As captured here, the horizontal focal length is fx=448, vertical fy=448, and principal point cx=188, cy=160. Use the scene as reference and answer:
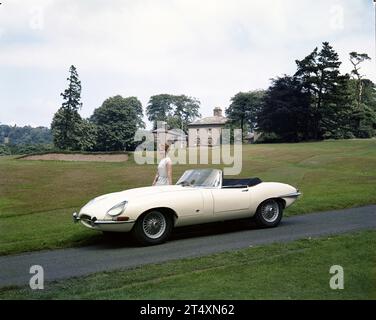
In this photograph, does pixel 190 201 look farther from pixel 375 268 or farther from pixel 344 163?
pixel 344 163

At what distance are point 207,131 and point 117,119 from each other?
2946cm

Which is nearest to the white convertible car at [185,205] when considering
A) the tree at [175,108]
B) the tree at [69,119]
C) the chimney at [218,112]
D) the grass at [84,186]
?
the grass at [84,186]

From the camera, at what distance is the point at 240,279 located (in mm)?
5109

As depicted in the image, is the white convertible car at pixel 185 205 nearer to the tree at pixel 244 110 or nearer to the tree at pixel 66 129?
the tree at pixel 66 129

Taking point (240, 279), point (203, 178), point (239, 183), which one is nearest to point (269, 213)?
point (239, 183)

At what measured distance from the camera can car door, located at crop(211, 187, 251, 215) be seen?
824cm

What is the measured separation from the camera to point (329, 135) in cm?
5181

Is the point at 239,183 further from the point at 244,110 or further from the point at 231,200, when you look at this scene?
the point at 244,110

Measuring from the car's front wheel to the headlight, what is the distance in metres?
0.36

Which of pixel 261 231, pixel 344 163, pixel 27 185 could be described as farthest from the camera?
A: pixel 344 163

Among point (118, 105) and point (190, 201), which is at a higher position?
point (118, 105)

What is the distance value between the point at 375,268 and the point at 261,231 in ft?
10.7
